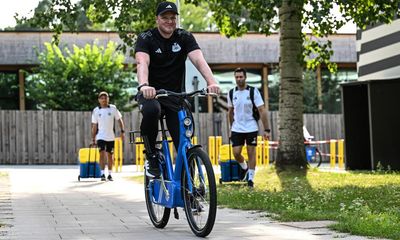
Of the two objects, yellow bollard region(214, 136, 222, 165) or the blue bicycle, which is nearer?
the blue bicycle

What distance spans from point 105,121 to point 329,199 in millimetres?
8335

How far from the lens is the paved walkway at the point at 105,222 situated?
27.6ft

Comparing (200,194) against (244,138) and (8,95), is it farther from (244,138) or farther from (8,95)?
(8,95)

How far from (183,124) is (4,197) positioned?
597cm

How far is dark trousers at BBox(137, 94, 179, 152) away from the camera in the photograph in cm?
864

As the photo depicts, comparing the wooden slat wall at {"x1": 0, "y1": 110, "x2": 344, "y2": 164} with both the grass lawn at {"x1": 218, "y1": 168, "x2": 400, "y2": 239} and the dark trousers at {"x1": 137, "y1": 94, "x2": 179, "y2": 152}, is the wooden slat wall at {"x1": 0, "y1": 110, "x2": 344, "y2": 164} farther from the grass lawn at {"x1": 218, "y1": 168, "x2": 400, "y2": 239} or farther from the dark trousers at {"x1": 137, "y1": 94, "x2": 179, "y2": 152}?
the dark trousers at {"x1": 137, "y1": 94, "x2": 179, "y2": 152}

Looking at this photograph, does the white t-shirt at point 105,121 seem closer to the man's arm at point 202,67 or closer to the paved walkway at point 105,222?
the paved walkway at point 105,222

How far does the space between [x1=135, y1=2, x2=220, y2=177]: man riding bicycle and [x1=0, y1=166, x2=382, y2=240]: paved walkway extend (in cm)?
81

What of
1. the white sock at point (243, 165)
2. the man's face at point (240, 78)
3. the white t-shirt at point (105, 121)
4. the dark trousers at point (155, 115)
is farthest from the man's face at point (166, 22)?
the white t-shirt at point (105, 121)

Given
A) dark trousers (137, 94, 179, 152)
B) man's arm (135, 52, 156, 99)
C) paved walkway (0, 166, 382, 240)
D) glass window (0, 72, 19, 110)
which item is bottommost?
paved walkway (0, 166, 382, 240)

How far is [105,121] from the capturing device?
1902cm

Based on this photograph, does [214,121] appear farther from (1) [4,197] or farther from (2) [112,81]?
(1) [4,197]

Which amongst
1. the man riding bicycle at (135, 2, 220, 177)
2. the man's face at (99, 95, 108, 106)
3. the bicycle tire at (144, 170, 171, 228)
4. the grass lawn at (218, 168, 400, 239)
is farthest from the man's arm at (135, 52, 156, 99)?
the man's face at (99, 95, 108, 106)

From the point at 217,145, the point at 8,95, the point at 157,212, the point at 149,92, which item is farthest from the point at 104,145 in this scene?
the point at 8,95
